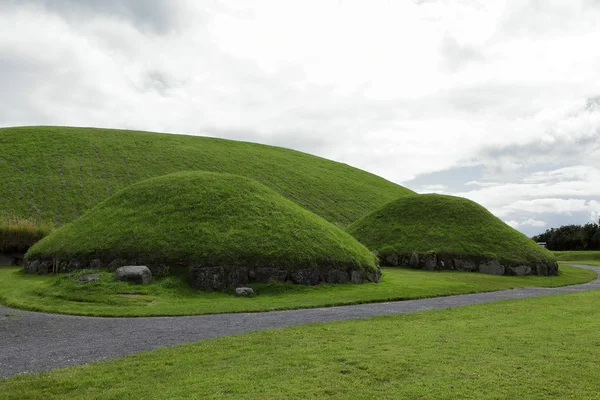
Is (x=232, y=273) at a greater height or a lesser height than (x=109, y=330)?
greater

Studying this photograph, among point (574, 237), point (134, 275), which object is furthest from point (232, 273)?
point (574, 237)

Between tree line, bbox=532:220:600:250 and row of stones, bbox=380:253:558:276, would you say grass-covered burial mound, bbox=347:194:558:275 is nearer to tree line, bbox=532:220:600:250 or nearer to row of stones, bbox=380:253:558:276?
row of stones, bbox=380:253:558:276

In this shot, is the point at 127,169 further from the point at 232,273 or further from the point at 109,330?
the point at 109,330

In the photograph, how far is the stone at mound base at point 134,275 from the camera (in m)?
22.7

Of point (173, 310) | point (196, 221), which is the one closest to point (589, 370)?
point (173, 310)

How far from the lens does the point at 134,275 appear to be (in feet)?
74.7

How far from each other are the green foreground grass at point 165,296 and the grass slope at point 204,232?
186 centimetres

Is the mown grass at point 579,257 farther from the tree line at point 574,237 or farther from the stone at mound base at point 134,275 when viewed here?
the stone at mound base at point 134,275

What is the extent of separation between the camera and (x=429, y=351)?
11117mm

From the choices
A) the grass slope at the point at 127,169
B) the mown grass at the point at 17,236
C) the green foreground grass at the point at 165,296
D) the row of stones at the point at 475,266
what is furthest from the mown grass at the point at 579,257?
the mown grass at the point at 17,236

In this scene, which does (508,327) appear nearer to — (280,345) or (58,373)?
(280,345)

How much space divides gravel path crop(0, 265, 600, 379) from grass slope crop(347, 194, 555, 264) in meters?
23.1

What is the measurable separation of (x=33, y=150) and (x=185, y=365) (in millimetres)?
75685

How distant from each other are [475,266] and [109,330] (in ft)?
113
